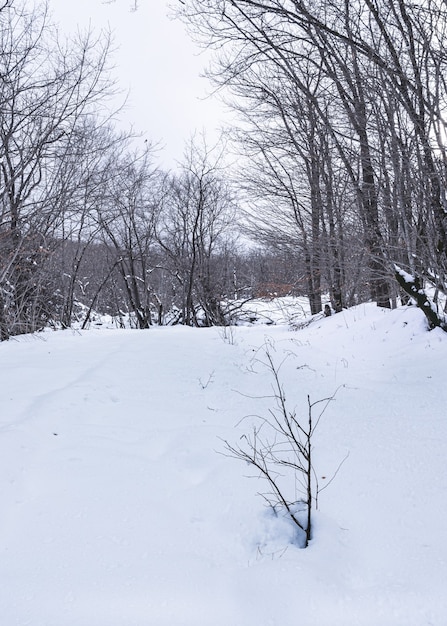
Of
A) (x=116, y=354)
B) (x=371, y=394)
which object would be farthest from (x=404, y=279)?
(x=116, y=354)

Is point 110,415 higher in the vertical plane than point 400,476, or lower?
higher

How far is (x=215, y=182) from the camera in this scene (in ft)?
48.0

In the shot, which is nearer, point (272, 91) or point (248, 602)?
point (248, 602)

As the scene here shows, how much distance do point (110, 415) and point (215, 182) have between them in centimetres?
1309

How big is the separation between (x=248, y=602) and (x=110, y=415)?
5.78ft

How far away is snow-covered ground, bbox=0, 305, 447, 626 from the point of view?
1406 millimetres

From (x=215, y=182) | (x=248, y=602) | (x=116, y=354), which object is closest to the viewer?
(x=248, y=602)

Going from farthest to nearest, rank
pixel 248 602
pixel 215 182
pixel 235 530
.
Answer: pixel 215 182, pixel 235 530, pixel 248 602

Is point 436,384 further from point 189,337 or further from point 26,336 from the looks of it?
point 26,336

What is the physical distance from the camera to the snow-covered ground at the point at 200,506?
141 cm

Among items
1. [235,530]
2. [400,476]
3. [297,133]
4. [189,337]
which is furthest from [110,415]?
[297,133]

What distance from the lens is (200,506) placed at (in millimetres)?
1963

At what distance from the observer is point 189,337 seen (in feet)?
18.6

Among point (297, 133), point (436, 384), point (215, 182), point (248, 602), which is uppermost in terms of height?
point (215, 182)
